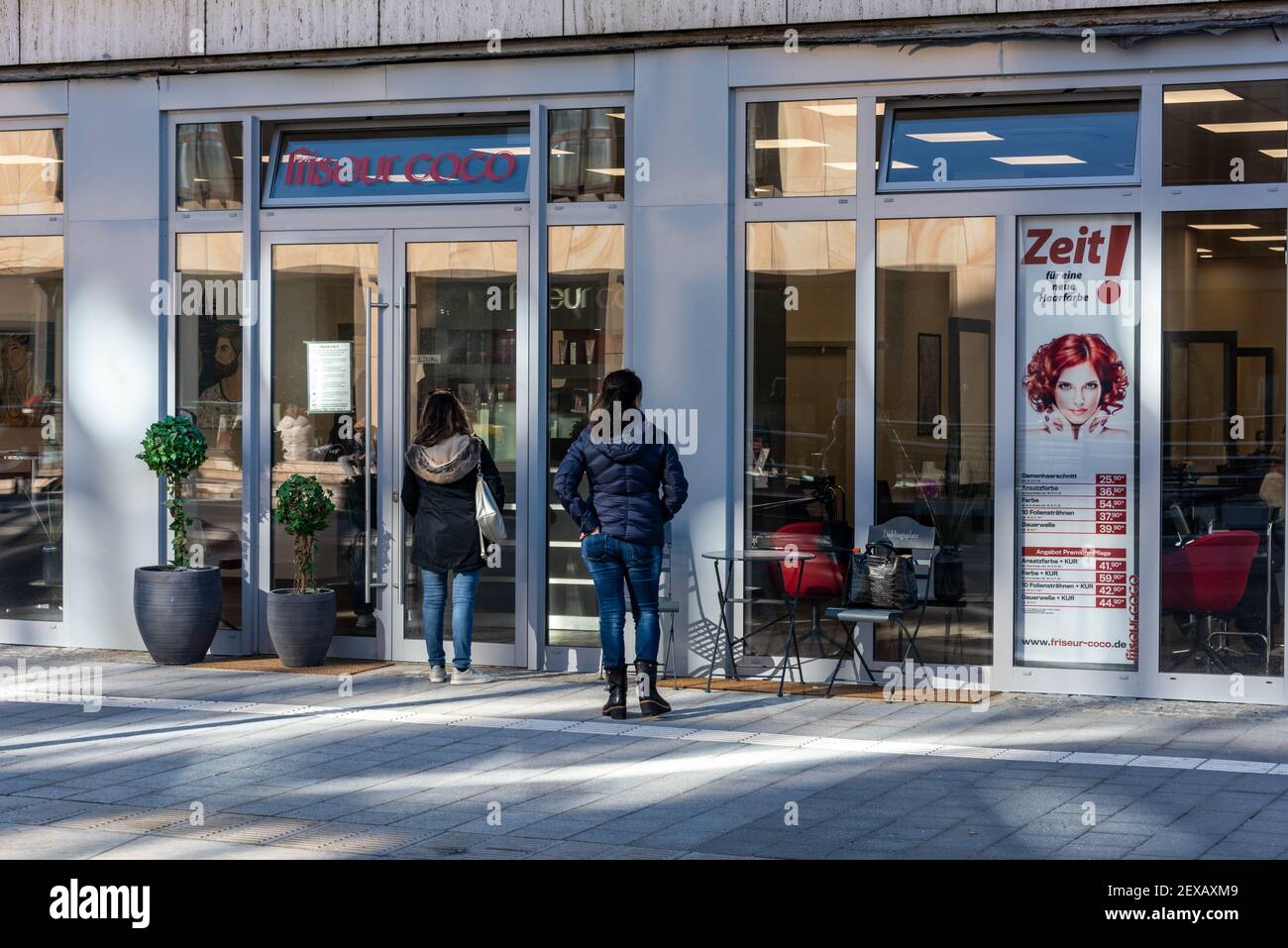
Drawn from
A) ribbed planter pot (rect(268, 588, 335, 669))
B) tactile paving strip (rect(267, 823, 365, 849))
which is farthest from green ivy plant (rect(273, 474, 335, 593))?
tactile paving strip (rect(267, 823, 365, 849))

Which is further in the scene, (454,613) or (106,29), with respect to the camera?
(106,29)

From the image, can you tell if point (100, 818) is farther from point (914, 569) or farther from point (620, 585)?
point (914, 569)

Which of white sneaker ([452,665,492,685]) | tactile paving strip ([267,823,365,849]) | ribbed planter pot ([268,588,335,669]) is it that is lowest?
tactile paving strip ([267,823,365,849])

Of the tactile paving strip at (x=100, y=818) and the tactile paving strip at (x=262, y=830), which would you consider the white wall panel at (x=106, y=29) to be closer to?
the tactile paving strip at (x=100, y=818)

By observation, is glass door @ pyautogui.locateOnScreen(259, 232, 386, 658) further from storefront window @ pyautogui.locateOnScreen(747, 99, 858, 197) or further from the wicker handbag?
the wicker handbag

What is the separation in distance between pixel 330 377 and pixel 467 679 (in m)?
2.38

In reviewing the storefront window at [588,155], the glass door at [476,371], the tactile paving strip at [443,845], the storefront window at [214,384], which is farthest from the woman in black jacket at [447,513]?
the tactile paving strip at [443,845]

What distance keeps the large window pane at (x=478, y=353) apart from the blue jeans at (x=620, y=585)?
2.02 metres

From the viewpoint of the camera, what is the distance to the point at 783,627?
1102 cm

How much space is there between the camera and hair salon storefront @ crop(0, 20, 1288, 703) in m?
10.2

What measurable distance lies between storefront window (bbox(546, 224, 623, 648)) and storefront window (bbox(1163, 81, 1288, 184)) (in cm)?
344

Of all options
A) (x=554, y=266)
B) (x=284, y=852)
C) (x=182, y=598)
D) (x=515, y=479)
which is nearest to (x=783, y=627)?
(x=515, y=479)

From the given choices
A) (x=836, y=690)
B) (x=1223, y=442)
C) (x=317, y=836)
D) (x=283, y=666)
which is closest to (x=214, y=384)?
(x=283, y=666)

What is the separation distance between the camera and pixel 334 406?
11.9 m
